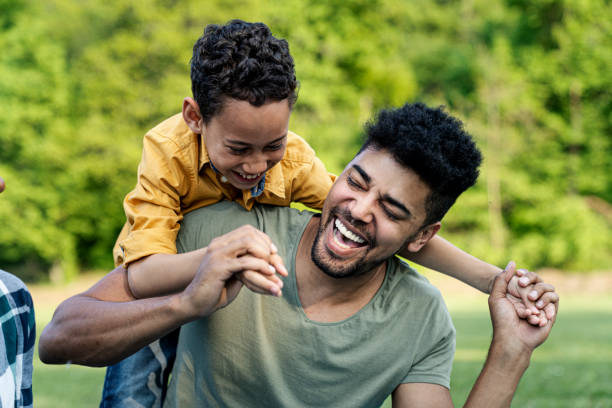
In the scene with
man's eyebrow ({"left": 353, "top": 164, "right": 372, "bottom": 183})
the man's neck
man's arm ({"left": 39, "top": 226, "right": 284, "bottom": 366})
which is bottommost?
man's arm ({"left": 39, "top": 226, "right": 284, "bottom": 366})

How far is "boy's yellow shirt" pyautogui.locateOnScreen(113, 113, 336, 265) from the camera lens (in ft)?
9.14

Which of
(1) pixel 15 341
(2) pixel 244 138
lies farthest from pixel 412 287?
(1) pixel 15 341

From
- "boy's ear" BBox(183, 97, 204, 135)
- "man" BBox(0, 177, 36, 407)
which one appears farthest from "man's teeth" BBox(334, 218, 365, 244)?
"man" BBox(0, 177, 36, 407)

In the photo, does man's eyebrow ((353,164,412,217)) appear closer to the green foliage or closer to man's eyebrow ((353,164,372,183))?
man's eyebrow ((353,164,372,183))

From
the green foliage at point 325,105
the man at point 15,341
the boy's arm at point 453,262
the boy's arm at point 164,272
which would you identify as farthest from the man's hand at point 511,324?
the green foliage at point 325,105

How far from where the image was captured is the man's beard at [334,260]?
110 inches

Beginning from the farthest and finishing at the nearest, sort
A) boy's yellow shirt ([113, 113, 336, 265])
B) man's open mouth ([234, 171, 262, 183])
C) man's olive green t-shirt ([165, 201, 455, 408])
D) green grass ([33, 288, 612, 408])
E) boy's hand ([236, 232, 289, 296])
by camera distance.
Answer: green grass ([33, 288, 612, 408]) < man's open mouth ([234, 171, 262, 183]) < boy's yellow shirt ([113, 113, 336, 265]) < man's olive green t-shirt ([165, 201, 455, 408]) < boy's hand ([236, 232, 289, 296])

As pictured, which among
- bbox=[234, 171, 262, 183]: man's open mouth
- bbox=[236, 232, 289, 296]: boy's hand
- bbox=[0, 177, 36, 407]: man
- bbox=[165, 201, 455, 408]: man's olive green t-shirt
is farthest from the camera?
bbox=[234, 171, 262, 183]: man's open mouth

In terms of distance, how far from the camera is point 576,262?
2750cm

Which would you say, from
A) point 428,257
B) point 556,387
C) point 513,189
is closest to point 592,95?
point 513,189

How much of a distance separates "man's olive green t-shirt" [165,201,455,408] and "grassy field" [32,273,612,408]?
12.5ft

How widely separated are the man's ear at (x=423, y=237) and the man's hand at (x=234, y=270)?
1.05 meters

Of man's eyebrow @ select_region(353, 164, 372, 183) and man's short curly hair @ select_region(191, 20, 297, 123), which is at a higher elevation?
man's short curly hair @ select_region(191, 20, 297, 123)

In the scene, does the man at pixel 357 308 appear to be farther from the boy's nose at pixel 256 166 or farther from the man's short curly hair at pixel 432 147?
the boy's nose at pixel 256 166
